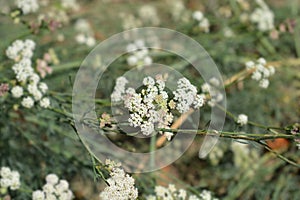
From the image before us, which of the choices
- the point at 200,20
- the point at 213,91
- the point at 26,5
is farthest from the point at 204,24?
the point at 26,5

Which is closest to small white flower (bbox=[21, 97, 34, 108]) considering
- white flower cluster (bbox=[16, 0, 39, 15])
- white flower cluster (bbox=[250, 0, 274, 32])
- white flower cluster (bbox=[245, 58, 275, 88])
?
white flower cluster (bbox=[16, 0, 39, 15])

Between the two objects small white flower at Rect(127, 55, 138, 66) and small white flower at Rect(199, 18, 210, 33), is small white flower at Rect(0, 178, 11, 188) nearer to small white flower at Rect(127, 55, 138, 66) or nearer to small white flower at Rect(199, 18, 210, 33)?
small white flower at Rect(127, 55, 138, 66)

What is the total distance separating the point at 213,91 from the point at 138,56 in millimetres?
280

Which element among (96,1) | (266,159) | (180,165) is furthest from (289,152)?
(96,1)

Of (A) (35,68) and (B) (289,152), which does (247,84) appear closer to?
(B) (289,152)

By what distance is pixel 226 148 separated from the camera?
1721mm

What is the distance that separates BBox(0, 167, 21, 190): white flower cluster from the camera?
1.25m

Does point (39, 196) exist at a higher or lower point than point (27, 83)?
lower

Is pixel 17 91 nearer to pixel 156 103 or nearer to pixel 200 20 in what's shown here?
pixel 156 103

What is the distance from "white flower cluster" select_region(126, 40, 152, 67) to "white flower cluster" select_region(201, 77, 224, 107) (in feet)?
0.64

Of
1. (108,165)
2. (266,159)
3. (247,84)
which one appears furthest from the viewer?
(247,84)

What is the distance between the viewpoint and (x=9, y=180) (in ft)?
4.10

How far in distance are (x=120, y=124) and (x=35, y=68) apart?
1.68 ft

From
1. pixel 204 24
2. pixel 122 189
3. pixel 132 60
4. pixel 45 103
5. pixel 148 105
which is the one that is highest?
pixel 204 24
